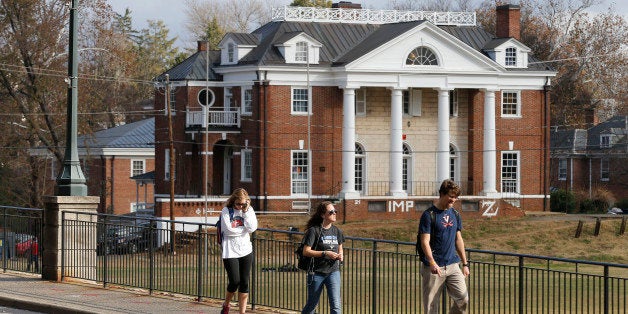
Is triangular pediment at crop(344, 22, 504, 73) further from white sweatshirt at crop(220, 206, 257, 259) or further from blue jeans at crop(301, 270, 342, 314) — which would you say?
blue jeans at crop(301, 270, 342, 314)

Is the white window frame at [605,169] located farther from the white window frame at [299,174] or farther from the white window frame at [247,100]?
the white window frame at [247,100]

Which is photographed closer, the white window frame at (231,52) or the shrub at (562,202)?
the white window frame at (231,52)

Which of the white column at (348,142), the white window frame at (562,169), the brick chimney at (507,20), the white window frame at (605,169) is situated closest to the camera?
the white column at (348,142)

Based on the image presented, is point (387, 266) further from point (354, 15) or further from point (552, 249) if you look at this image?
point (354, 15)

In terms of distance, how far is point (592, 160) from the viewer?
95188 mm

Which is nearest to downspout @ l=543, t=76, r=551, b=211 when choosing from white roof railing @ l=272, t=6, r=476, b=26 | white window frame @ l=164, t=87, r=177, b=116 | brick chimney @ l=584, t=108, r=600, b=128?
white roof railing @ l=272, t=6, r=476, b=26

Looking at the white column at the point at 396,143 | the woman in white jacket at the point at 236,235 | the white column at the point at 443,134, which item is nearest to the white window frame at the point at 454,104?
the white column at the point at 443,134

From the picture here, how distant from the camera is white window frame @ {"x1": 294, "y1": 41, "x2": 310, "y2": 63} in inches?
2625

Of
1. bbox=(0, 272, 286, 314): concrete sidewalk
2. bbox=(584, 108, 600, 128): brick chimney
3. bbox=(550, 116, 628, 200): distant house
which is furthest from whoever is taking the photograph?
bbox=(584, 108, 600, 128): brick chimney

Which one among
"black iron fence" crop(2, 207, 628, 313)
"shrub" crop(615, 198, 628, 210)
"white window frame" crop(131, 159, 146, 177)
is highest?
"white window frame" crop(131, 159, 146, 177)

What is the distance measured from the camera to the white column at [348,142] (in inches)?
2594

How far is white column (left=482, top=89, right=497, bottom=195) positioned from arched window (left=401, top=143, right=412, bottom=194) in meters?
3.83

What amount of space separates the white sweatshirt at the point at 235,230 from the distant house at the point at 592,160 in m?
76.1

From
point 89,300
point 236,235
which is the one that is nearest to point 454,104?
point 89,300
